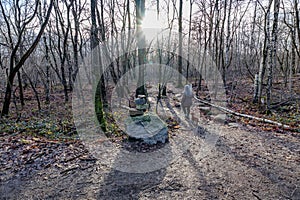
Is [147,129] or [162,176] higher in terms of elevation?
[147,129]

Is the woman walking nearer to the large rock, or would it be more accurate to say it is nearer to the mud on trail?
the large rock

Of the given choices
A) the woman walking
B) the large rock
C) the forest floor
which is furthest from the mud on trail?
the woman walking

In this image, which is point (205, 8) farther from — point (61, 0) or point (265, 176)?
point (265, 176)

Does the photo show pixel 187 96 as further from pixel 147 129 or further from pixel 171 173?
pixel 171 173

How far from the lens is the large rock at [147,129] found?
516cm

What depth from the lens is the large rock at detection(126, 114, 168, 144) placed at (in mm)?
5160

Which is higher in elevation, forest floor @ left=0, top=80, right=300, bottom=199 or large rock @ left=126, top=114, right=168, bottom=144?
large rock @ left=126, top=114, right=168, bottom=144

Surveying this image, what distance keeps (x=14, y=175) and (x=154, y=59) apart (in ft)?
69.9

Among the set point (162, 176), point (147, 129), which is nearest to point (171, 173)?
point (162, 176)

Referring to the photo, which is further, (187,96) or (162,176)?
(187,96)

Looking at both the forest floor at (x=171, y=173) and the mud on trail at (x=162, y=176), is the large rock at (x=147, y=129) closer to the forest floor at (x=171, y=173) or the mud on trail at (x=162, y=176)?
the forest floor at (x=171, y=173)

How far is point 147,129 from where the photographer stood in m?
5.37

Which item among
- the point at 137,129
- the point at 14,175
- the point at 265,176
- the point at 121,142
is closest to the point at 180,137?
the point at 137,129

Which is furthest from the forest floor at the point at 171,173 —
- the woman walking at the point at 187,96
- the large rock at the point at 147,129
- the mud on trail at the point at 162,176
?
the woman walking at the point at 187,96
